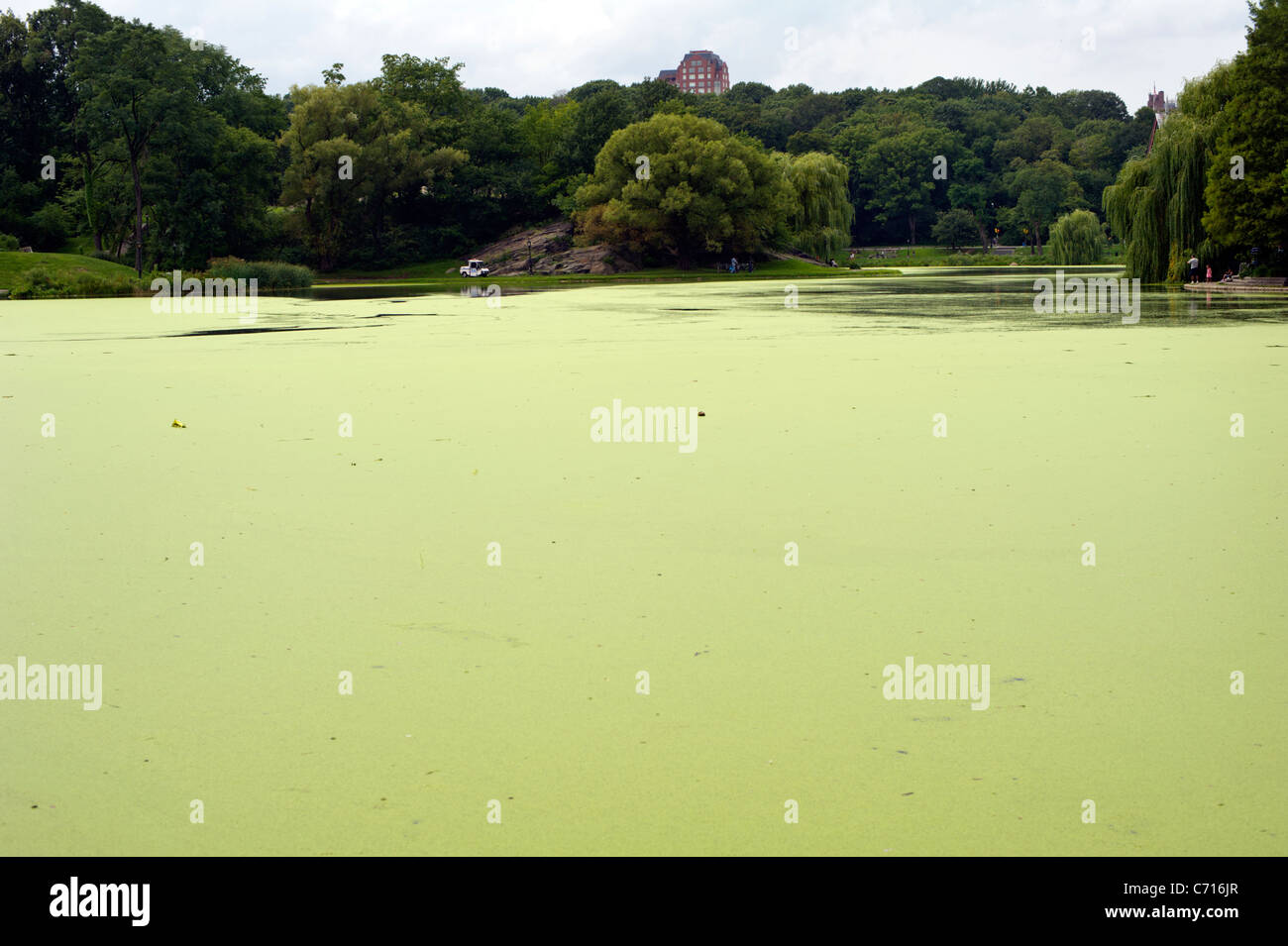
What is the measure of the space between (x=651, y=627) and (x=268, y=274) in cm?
4129

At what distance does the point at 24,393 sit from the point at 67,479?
4460 millimetres

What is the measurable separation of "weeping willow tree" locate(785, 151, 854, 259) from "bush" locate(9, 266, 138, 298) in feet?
109

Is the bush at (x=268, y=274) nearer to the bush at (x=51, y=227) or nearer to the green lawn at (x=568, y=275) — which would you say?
the green lawn at (x=568, y=275)

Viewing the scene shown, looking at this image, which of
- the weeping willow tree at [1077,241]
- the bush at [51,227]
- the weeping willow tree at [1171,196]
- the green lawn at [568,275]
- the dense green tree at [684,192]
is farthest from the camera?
the weeping willow tree at [1077,241]

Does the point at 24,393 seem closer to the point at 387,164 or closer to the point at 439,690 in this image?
the point at 439,690

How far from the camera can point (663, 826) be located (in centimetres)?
249

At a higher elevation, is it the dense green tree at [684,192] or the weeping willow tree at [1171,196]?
the dense green tree at [684,192]

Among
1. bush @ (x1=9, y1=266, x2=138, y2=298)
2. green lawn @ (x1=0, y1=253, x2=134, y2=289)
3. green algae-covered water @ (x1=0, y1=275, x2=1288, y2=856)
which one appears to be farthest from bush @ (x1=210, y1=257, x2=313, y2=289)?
green algae-covered water @ (x1=0, y1=275, x2=1288, y2=856)

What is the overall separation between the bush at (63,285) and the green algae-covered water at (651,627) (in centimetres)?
2937

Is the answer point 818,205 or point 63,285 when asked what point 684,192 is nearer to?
point 818,205

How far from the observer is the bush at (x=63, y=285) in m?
34.6

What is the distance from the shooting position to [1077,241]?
5862 cm

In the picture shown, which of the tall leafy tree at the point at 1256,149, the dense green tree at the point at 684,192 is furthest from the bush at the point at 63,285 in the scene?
the tall leafy tree at the point at 1256,149

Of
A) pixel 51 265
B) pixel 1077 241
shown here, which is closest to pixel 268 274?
pixel 51 265
